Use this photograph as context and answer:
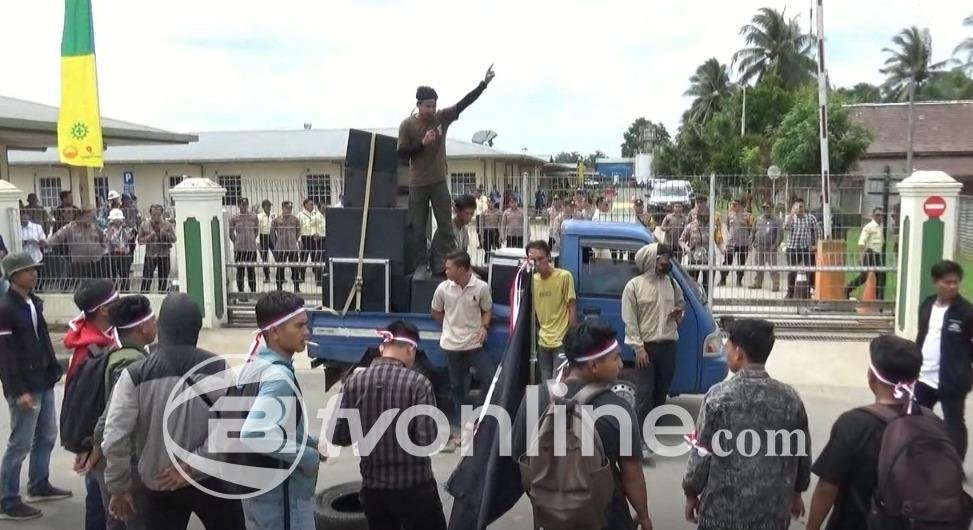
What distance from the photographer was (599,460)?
3240 mm

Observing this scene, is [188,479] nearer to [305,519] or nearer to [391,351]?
[305,519]

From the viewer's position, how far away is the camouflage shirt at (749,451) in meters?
3.37

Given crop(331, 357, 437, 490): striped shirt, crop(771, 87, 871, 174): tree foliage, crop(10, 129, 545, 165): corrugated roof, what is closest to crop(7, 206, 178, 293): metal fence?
crop(331, 357, 437, 490): striped shirt

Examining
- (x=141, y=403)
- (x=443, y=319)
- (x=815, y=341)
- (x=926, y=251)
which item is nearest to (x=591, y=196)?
(x=815, y=341)

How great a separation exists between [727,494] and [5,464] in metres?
4.78

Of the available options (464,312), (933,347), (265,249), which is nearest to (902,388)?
(933,347)

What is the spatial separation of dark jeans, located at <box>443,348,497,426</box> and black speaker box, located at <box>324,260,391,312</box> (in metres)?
0.91

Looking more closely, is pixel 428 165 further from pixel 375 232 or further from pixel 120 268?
pixel 120 268

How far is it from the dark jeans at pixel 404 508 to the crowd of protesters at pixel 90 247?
9.49 m

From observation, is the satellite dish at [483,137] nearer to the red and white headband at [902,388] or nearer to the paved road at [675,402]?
the paved road at [675,402]

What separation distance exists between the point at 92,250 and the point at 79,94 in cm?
242

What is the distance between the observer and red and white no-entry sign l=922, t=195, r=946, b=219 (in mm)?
10461

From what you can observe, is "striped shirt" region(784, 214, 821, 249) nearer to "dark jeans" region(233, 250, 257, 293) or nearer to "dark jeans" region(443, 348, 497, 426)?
"dark jeans" region(443, 348, 497, 426)

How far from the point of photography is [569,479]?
3186mm
